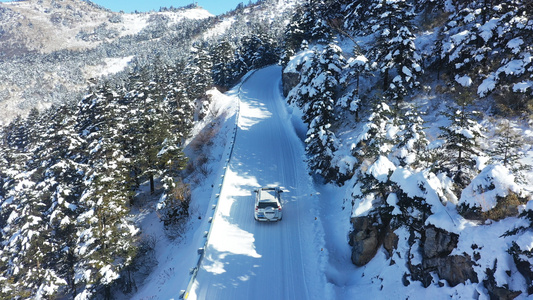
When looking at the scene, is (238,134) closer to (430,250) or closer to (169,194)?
(169,194)

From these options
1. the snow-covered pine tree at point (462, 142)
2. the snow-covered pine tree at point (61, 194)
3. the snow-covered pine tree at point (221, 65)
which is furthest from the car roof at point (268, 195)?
the snow-covered pine tree at point (221, 65)

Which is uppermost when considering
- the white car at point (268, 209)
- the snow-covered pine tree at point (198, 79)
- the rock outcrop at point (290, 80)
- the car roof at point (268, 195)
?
the snow-covered pine tree at point (198, 79)

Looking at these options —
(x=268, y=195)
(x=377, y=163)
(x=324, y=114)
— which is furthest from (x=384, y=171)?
(x=324, y=114)

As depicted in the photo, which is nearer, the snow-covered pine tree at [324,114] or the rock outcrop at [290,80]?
the snow-covered pine tree at [324,114]

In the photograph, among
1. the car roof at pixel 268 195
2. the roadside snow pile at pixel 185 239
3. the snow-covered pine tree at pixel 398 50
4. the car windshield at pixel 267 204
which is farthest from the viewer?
the snow-covered pine tree at pixel 398 50

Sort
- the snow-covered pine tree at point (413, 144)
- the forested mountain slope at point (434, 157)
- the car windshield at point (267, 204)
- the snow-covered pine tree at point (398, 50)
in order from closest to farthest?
the forested mountain slope at point (434, 157) → the snow-covered pine tree at point (413, 144) → the car windshield at point (267, 204) → the snow-covered pine tree at point (398, 50)

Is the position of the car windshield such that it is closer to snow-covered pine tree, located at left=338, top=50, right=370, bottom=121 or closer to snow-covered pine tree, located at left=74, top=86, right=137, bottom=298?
snow-covered pine tree, located at left=338, top=50, right=370, bottom=121

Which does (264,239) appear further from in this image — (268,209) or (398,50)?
(398,50)

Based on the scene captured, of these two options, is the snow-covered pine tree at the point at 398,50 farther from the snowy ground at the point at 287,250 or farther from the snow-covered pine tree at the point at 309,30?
the snow-covered pine tree at the point at 309,30
